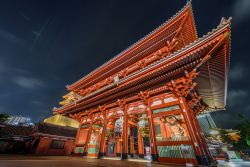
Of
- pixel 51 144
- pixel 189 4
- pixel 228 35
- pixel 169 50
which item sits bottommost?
pixel 51 144

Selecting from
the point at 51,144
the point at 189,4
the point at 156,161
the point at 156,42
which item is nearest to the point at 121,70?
the point at 156,42

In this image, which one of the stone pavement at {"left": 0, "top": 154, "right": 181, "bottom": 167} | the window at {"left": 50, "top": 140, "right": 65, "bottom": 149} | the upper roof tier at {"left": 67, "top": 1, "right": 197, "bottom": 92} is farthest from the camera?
the window at {"left": 50, "top": 140, "right": 65, "bottom": 149}

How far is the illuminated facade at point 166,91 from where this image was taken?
616 cm

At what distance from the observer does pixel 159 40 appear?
34.8 ft

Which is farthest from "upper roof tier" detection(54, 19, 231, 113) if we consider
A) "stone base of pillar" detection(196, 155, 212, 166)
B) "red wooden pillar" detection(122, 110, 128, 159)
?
"stone base of pillar" detection(196, 155, 212, 166)

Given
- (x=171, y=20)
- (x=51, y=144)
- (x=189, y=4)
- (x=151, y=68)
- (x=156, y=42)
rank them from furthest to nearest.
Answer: (x=51, y=144) < (x=156, y=42) < (x=171, y=20) < (x=189, y=4) < (x=151, y=68)

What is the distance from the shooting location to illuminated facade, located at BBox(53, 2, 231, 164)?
6.16 meters

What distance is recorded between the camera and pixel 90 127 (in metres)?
12.0

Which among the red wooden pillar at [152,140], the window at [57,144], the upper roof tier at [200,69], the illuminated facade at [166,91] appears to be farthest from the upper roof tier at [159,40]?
the window at [57,144]

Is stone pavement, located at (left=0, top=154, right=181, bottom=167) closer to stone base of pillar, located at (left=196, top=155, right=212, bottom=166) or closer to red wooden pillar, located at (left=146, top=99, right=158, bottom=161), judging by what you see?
red wooden pillar, located at (left=146, top=99, right=158, bottom=161)

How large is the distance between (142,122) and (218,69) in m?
8.74

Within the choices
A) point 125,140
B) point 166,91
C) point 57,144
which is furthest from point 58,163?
point 57,144

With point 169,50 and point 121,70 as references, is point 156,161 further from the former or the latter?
point 121,70

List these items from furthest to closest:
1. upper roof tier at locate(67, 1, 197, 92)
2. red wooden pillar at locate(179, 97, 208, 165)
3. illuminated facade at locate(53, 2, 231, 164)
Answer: upper roof tier at locate(67, 1, 197, 92), illuminated facade at locate(53, 2, 231, 164), red wooden pillar at locate(179, 97, 208, 165)
